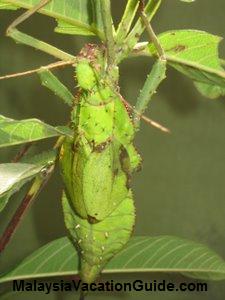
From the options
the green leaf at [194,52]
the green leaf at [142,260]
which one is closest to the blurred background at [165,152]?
the green leaf at [142,260]

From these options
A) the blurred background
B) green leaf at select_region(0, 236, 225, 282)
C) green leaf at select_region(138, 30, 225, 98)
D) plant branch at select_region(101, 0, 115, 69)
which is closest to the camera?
plant branch at select_region(101, 0, 115, 69)

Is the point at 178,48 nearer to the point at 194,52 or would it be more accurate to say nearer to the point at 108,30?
the point at 194,52

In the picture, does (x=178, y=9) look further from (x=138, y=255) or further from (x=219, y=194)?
(x=138, y=255)

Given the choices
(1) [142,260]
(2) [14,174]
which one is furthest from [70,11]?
(1) [142,260]

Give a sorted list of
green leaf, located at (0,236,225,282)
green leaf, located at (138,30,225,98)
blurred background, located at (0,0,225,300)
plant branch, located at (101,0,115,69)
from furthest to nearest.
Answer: blurred background, located at (0,0,225,300) → green leaf, located at (0,236,225,282) → green leaf, located at (138,30,225,98) → plant branch, located at (101,0,115,69)

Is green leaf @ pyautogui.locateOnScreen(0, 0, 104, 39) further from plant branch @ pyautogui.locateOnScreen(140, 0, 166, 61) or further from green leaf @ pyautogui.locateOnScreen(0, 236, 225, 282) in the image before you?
green leaf @ pyautogui.locateOnScreen(0, 236, 225, 282)

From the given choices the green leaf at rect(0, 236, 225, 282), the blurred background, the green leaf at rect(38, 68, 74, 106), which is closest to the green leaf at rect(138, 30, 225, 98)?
the green leaf at rect(38, 68, 74, 106)
